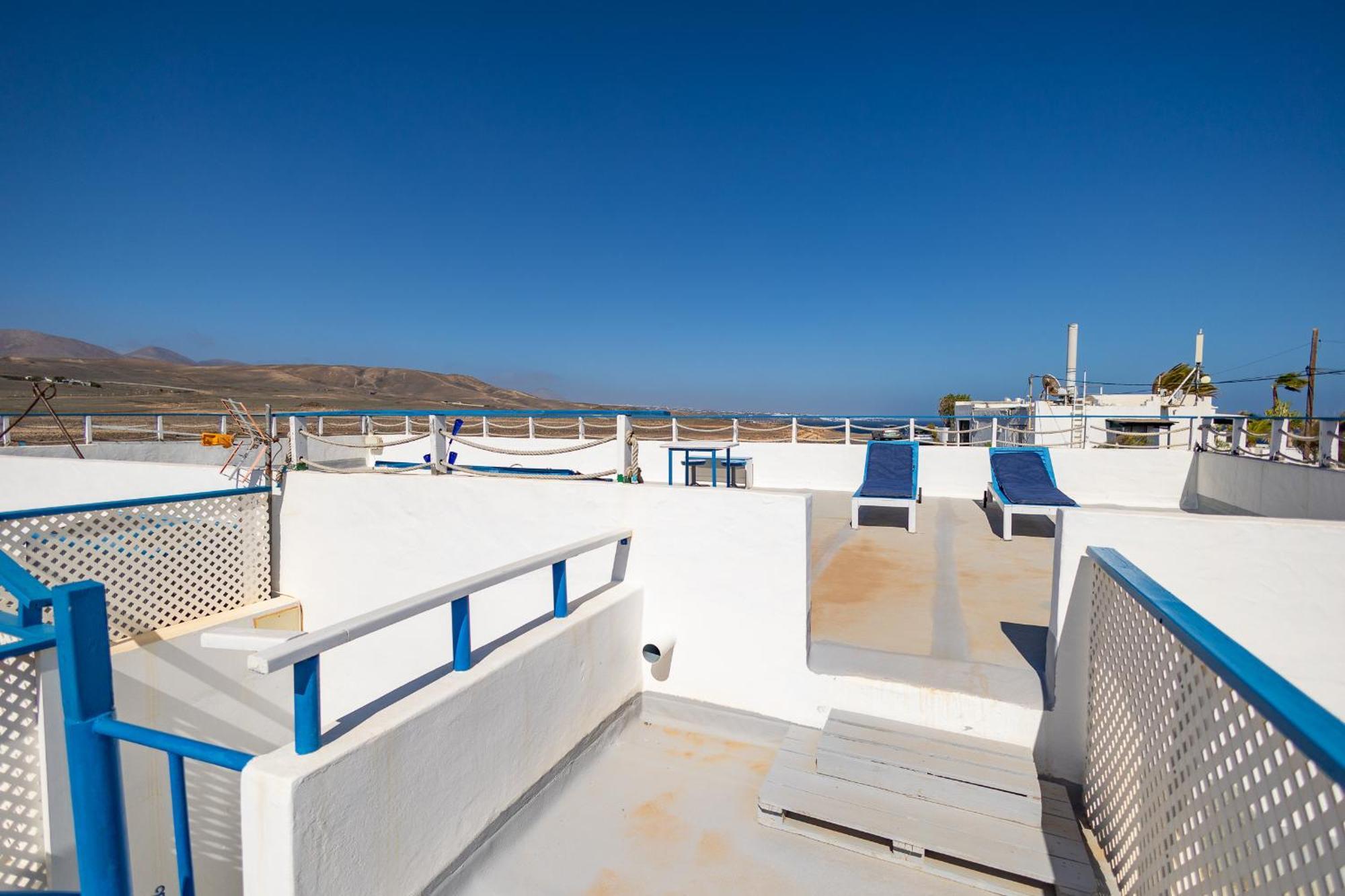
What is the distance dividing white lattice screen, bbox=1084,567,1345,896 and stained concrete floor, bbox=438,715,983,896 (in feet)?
2.34

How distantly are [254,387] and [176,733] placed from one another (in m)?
30.1

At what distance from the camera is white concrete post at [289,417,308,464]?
5691mm

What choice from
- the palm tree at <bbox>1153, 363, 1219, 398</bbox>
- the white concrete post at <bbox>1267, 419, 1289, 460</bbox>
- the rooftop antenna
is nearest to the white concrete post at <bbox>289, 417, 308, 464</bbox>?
the white concrete post at <bbox>1267, 419, 1289, 460</bbox>

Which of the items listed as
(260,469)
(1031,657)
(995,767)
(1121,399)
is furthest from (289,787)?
(1121,399)

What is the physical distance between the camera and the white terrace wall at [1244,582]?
2.62 meters

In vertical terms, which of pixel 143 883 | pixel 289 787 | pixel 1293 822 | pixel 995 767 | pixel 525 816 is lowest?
pixel 143 883

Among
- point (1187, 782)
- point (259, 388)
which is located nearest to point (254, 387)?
point (259, 388)

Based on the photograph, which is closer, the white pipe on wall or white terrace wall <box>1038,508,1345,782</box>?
white terrace wall <box>1038,508,1345,782</box>

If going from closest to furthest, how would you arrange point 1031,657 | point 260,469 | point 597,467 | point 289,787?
point 289,787
point 1031,657
point 260,469
point 597,467

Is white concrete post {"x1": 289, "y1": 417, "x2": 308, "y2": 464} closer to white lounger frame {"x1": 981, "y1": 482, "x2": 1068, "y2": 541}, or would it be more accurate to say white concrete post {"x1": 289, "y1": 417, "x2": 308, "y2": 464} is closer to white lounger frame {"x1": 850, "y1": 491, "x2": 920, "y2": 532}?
white lounger frame {"x1": 850, "y1": 491, "x2": 920, "y2": 532}

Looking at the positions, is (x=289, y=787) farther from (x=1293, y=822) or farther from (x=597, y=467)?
(x=597, y=467)

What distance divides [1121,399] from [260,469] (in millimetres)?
21942

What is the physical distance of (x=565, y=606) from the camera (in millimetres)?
3172

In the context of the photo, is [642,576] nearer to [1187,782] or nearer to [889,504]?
[1187,782]
